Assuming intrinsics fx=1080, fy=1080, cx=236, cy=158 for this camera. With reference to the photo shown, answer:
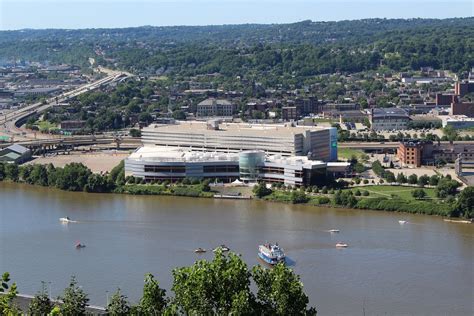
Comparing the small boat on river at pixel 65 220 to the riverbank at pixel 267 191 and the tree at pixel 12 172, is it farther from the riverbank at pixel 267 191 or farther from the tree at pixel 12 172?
the tree at pixel 12 172

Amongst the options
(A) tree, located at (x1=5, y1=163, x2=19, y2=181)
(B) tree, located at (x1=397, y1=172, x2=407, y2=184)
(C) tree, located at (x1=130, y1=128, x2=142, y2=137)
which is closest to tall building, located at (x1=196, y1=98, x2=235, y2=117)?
(C) tree, located at (x1=130, y1=128, x2=142, y2=137)

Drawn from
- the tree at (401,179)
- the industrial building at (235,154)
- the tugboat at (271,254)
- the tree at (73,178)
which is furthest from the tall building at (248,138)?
the tugboat at (271,254)

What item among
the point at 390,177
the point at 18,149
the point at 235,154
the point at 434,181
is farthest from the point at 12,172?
the point at 434,181

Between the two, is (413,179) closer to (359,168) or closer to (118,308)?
(359,168)

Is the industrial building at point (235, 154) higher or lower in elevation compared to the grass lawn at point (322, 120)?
higher

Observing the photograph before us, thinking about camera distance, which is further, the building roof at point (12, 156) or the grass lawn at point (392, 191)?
the building roof at point (12, 156)

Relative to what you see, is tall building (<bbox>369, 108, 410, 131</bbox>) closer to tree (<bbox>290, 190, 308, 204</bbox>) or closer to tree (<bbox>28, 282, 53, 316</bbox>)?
tree (<bbox>290, 190, 308, 204</bbox>)

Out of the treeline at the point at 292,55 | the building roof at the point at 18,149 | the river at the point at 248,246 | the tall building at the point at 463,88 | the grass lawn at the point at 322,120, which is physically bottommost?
the river at the point at 248,246

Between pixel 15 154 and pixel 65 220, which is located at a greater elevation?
pixel 15 154
